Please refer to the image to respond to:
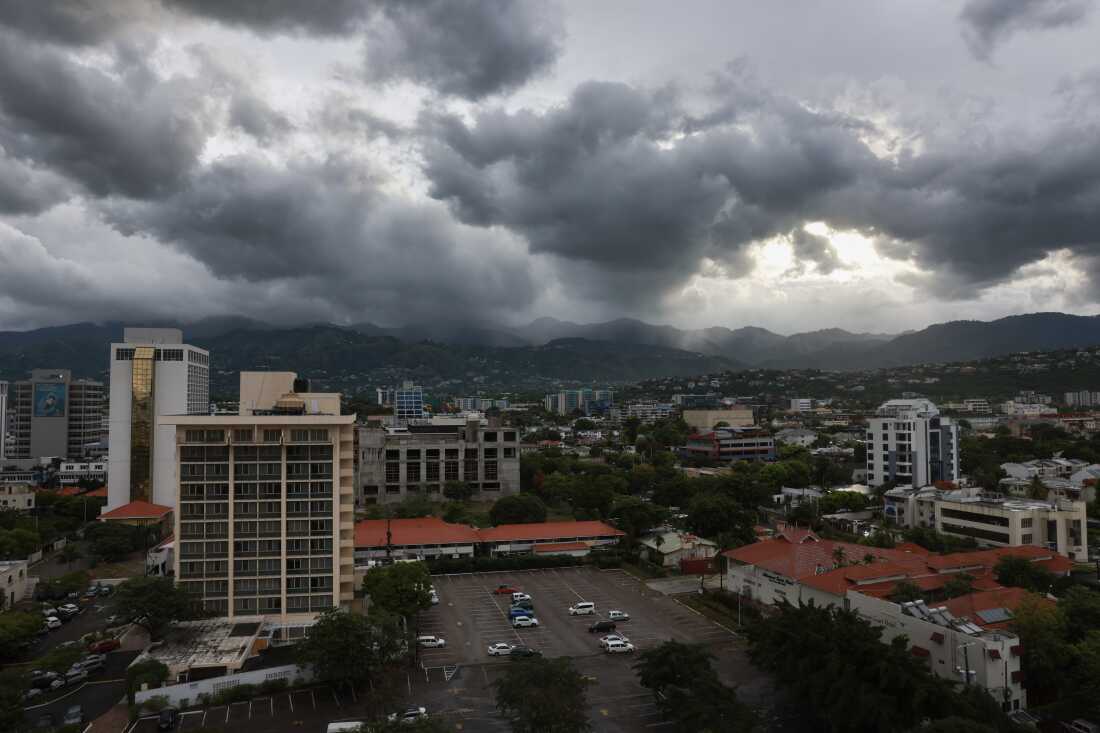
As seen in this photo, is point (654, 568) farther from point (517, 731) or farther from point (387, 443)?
point (387, 443)

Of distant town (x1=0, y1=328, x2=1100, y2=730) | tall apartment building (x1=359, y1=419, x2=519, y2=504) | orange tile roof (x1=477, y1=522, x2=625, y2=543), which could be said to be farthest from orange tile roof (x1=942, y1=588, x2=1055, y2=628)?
tall apartment building (x1=359, y1=419, x2=519, y2=504)

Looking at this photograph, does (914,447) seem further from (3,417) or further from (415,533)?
(3,417)

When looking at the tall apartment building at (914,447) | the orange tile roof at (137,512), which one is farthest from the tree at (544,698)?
the tall apartment building at (914,447)

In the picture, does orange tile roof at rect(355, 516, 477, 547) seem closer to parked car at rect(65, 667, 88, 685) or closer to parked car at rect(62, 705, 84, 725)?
parked car at rect(65, 667, 88, 685)

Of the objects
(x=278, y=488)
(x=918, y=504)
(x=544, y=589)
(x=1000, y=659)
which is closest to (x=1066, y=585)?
(x=1000, y=659)

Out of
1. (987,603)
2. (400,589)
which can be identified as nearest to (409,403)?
(400,589)

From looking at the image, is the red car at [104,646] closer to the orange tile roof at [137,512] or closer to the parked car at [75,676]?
the parked car at [75,676]

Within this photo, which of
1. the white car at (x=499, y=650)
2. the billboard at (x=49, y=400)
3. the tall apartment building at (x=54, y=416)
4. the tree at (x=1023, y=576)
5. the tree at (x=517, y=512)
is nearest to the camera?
the white car at (x=499, y=650)
